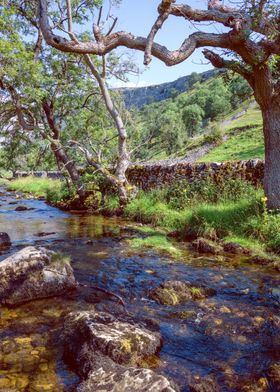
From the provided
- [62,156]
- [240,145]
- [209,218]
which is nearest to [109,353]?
[209,218]

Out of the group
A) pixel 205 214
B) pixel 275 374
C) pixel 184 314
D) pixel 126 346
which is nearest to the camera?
pixel 275 374

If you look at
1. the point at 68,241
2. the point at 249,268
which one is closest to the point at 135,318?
the point at 249,268

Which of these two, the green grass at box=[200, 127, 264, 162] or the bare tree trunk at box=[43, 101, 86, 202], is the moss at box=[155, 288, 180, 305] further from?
the green grass at box=[200, 127, 264, 162]

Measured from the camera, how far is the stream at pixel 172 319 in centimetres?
377

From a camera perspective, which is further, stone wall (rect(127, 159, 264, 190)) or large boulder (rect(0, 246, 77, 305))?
stone wall (rect(127, 159, 264, 190))

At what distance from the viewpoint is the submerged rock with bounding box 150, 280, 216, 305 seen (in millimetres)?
5727

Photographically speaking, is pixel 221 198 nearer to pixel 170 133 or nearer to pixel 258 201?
pixel 258 201

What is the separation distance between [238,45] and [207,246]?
5149mm

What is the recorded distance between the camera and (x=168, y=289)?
19.7ft

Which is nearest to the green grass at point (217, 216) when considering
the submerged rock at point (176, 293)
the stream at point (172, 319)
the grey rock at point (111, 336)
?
the stream at point (172, 319)

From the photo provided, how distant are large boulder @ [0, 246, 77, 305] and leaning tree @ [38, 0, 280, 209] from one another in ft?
15.2

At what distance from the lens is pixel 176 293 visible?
5898 mm

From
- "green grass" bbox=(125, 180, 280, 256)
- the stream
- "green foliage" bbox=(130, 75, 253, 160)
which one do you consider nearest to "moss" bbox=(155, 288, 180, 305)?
the stream

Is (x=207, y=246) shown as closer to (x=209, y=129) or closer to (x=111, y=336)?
(x=111, y=336)
